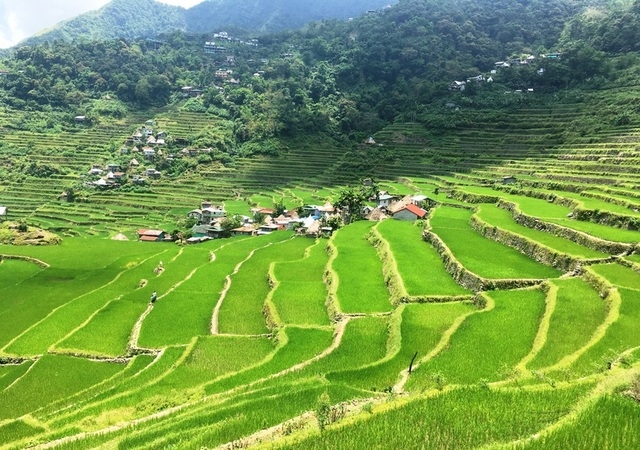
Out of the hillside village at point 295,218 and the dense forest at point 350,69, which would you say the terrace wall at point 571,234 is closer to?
the hillside village at point 295,218

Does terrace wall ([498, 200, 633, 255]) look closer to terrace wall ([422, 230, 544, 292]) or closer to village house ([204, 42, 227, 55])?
terrace wall ([422, 230, 544, 292])

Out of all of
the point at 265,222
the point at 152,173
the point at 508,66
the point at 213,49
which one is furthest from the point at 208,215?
the point at 213,49


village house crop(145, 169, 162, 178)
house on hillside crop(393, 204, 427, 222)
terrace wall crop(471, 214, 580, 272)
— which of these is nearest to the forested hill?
village house crop(145, 169, 162, 178)

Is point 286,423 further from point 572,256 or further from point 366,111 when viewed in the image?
point 366,111

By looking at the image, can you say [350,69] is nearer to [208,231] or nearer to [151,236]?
[208,231]

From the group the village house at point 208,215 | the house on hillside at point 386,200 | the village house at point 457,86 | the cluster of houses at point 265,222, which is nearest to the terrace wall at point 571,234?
the house on hillside at point 386,200

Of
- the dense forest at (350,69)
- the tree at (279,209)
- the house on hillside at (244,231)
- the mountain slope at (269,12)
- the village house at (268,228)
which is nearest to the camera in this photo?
the village house at (268,228)

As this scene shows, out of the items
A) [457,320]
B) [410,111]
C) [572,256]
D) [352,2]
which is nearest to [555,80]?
[410,111]
